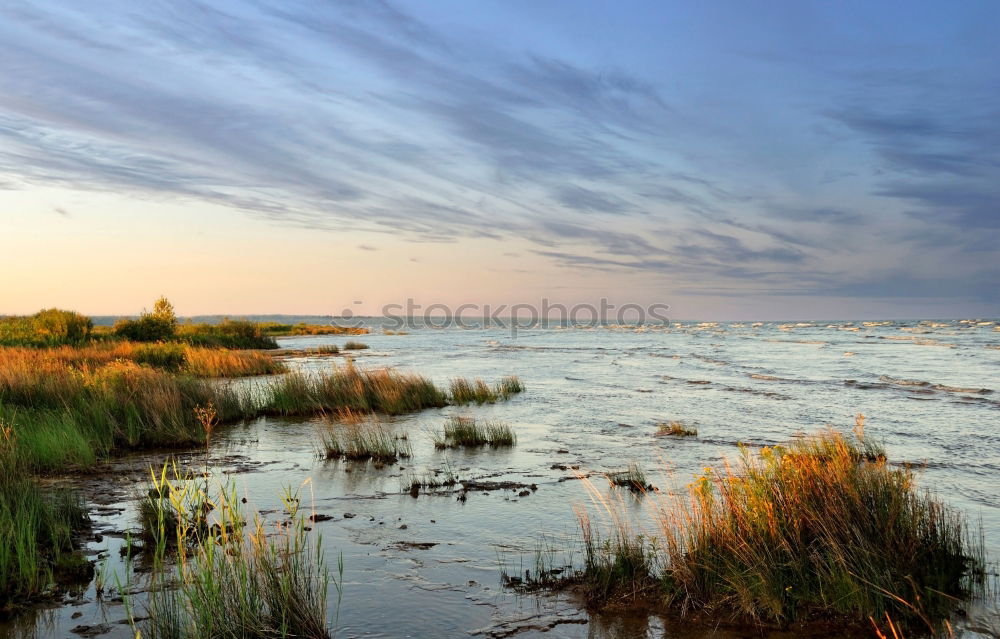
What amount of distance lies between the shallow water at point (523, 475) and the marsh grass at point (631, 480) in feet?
1.32

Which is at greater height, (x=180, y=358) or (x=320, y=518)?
(x=180, y=358)

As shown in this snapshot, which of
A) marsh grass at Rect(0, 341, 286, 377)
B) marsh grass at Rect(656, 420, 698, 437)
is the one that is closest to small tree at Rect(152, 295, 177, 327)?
marsh grass at Rect(0, 341, 286, 377)

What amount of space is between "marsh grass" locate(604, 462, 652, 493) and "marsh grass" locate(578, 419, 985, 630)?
3441 mm

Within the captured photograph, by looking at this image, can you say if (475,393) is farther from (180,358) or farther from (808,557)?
(808,557)

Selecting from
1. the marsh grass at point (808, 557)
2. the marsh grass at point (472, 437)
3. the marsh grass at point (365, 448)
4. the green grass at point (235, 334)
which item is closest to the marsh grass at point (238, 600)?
the marsh grass at point (808, 557)

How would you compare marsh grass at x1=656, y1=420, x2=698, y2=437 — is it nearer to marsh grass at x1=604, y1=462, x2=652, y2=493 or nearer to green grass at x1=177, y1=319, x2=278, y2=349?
marsh grass at x1=604, y1=462, x2=652, y2=493

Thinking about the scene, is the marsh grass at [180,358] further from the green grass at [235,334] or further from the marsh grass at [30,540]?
the marsh grass at [30,540]

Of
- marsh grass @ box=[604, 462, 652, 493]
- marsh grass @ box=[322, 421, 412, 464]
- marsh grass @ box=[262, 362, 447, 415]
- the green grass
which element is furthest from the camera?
the green grass

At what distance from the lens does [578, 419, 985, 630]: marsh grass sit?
220 inches

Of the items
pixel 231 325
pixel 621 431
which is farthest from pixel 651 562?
pixel 231 325

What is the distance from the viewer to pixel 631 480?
10.5m

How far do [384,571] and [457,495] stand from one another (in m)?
3.30

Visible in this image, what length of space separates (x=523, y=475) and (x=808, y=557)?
6.12 m

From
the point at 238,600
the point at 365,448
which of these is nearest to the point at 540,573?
the point at 238,600
